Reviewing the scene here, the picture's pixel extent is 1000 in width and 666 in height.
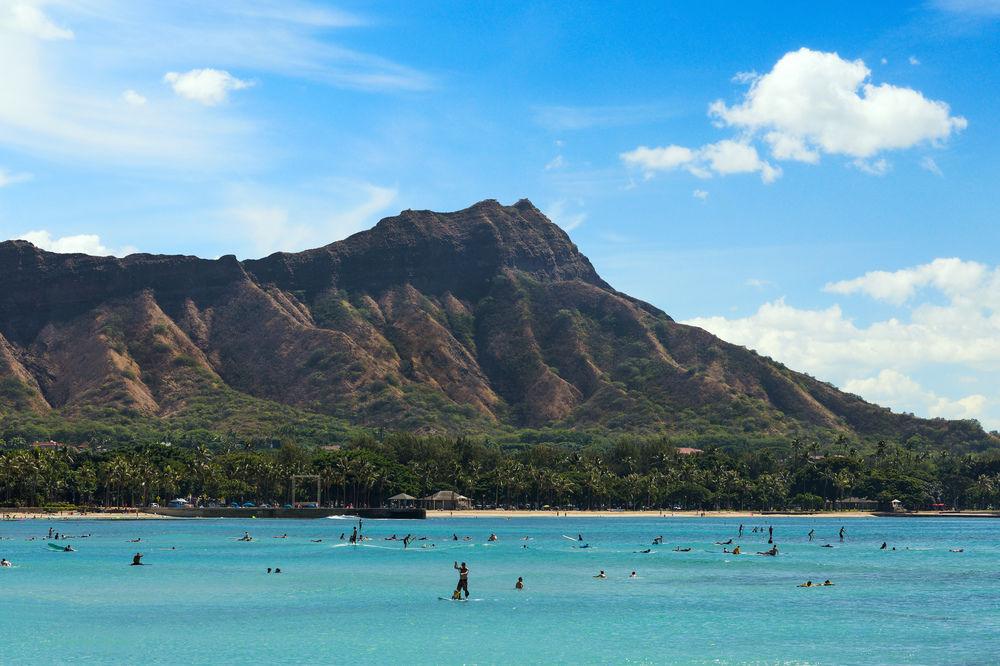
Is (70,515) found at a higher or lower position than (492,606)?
lower

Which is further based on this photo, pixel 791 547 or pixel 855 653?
pixel 791 547

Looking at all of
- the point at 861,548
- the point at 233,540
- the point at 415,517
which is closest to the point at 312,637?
the point at 233,540

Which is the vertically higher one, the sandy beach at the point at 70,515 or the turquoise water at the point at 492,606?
the turquoise water at the point at 492,606

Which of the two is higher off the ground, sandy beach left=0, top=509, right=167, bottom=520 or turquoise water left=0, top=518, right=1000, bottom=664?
turquoise water left=0, top=518, right=1000, bottom=664

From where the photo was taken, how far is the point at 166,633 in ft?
187

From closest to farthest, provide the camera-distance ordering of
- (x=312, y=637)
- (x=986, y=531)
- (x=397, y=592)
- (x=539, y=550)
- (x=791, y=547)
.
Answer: (x=312, y=637) < (x=397, y=592) < (x=539, y=550) < (x=791, y=547) < (x=986, y=531)

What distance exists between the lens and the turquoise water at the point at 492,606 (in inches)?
2072

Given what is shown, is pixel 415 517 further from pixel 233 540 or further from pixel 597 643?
pixel 597 643

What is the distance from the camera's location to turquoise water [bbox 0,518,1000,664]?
52.6 m

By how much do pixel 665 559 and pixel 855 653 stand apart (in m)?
59.7

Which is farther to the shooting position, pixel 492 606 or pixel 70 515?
pixel 70 515

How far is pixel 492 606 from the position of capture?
68.9m

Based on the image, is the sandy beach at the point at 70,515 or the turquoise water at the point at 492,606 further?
the sandy beach at the point at 70,515

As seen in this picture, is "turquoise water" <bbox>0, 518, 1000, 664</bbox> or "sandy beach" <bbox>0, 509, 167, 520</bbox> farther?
"sandy beach" <bbox>0, 509, 167, 520</bbox>
